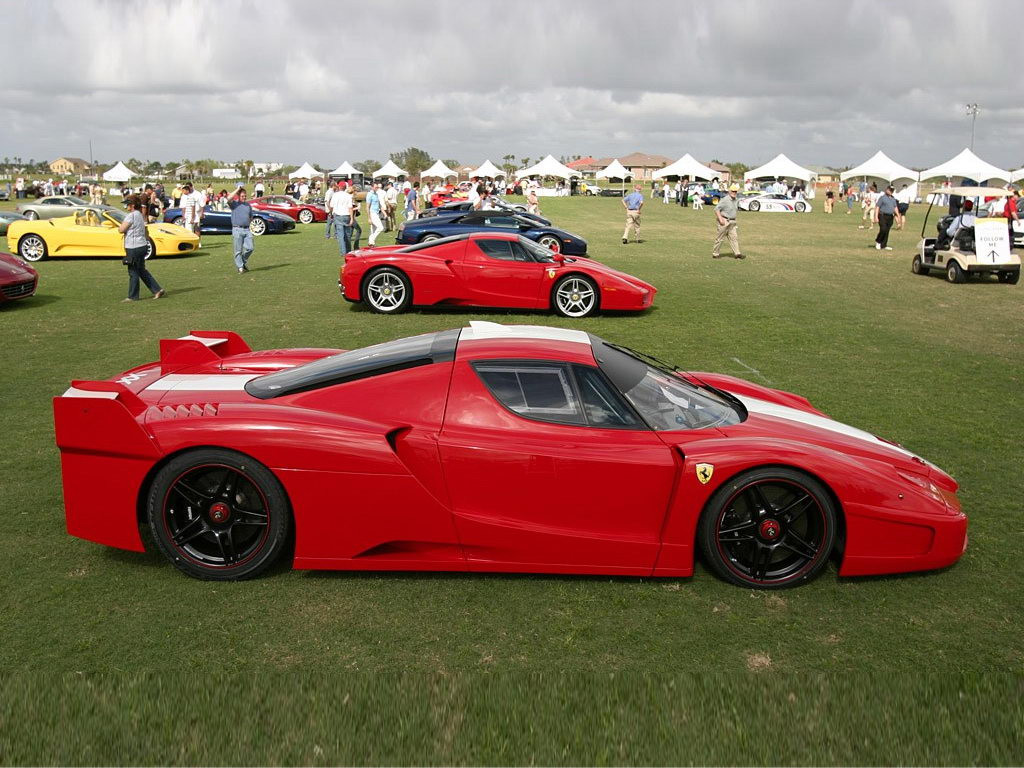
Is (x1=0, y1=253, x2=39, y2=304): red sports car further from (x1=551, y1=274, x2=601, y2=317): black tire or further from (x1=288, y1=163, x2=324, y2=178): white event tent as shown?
(x1=288, y1=163, x2=324, y2=178): white event tent

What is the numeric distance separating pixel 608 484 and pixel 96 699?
2.44 metres

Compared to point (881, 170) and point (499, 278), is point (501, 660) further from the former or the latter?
Result: point (881, 170)

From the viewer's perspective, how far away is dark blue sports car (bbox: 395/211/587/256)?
2259 cm

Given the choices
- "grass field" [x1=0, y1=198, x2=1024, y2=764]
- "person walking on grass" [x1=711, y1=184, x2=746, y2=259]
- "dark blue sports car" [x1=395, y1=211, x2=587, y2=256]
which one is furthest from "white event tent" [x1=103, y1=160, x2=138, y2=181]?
"grass field" [x1=0, y1=198, x2=1024, y2=764]

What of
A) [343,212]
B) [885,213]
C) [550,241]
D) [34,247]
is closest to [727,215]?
[550,241]

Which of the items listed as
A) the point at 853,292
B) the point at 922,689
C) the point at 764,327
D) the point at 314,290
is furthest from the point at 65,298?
the point at 922,689

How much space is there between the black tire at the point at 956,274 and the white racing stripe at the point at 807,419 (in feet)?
50.8

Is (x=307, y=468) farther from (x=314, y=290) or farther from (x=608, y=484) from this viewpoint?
(x=314, y=290)

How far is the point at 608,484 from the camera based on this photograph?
4.50 meters

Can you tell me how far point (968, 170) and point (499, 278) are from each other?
5324 centimetres

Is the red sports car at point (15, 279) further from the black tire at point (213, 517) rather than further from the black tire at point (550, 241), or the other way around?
the black tire at point (550, 241)

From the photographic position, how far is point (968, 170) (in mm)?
56531

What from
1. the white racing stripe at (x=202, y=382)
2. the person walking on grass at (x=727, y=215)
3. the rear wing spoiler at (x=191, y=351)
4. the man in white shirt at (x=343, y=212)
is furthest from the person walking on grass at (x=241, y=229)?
the white racing stripe at (x=202, y=382)

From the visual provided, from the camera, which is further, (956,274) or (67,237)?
(67,237)
